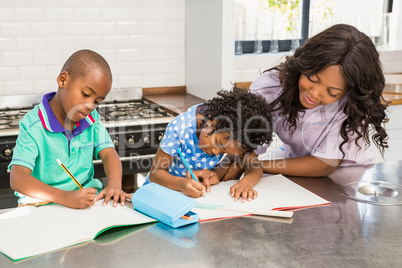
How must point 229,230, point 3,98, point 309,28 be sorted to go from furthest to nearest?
1. point 309,28
2. point 3,98
3. point 229,230

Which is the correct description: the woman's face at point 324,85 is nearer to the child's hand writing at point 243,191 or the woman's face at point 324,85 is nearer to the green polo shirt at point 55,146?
the child's hand writing at point 243,191

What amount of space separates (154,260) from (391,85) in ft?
9.05

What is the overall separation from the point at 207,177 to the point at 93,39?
1.95 metres

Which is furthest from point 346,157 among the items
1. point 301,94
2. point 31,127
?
point 31,127

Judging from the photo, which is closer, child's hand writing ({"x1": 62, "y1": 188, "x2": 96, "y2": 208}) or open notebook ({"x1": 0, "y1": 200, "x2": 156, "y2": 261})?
open notebook ({"x1": 0, "y1": 200, "x2": 156, "y2": 261})

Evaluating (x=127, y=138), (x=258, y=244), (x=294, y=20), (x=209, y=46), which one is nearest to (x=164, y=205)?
(x=258, y=244)

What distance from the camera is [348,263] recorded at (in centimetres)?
120

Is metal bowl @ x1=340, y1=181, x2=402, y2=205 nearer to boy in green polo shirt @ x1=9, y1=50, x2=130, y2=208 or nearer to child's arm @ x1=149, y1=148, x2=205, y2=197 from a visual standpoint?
child's arm @ x1=149, y1=148, x2=205, y2=197

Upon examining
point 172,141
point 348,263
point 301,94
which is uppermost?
point 301,94

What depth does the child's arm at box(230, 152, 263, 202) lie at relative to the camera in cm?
162

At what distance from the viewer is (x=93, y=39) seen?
3.37 metres

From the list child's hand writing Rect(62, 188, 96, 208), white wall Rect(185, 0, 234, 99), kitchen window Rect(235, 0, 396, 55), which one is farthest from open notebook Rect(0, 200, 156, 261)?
kitchen window Rect(235, 0, 396, 55)

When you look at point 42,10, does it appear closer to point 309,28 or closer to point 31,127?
point 31,127

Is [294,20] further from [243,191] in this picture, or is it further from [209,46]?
[243,191]
